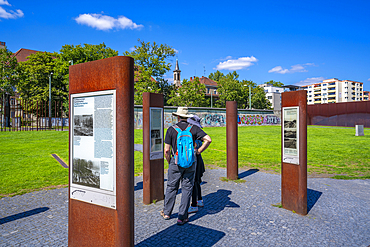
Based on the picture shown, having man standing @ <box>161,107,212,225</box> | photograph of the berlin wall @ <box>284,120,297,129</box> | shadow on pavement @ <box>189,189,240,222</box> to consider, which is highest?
photograph of the berlin wall @ <box>284,120,297,129</box>

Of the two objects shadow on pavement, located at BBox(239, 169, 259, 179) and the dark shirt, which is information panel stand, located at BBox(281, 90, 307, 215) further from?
shadow on pavement, located at BBox(239, 169, 259, 179)

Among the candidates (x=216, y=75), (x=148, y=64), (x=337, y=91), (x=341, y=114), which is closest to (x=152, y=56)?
(x=148, y=64)

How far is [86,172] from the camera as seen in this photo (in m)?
2.72

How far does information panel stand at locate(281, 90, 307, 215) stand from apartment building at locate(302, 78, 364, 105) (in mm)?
133394

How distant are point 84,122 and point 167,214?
241 cm

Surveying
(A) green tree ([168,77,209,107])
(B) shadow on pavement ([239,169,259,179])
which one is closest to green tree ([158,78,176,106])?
(A) green tree ([168,77,209,107])

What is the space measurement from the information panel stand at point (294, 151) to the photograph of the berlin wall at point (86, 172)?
3665 millimetres

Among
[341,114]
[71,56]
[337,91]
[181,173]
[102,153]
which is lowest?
[181,173]

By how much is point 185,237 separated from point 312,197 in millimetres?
3397

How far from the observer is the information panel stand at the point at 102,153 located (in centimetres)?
245

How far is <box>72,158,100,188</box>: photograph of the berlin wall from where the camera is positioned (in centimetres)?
264

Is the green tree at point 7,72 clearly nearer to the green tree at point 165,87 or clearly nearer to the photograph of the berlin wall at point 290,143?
the green tree at point 165,87

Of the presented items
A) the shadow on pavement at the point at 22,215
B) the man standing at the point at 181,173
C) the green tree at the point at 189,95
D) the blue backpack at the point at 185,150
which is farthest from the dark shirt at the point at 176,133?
the green tree at the point at 189,95

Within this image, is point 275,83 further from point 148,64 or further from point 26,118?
point 26,118
